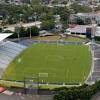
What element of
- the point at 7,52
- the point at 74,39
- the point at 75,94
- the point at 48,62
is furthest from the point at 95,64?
the point at 74,39

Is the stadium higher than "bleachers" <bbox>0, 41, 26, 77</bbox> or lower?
lower

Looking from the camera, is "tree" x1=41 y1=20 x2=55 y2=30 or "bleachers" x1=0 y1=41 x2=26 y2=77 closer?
"bleachers" x1=0 y1=41 x2=26 y2=77

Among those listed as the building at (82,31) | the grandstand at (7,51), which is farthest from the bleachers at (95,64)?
the grandstand at (7,51)

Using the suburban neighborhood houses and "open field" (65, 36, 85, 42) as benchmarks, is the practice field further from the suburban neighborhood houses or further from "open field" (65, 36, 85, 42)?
"open field" (65, 36, 85, 42)

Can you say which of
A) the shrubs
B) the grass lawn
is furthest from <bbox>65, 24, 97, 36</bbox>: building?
the shrubs

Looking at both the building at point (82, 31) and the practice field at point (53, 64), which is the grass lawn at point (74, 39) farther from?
the practice field at point (53, 64)

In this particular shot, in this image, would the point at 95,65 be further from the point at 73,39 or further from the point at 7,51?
the point at 73,39

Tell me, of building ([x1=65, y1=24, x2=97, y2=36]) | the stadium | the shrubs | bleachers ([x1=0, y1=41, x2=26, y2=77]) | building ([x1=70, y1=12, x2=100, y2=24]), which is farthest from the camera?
building ([x1=70, y1=12, x2=100, y2=24])

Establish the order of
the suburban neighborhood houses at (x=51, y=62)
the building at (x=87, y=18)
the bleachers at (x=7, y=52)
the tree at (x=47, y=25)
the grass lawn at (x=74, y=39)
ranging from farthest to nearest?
the building at (x=87, y=18), the tree at (x=47, y=25), the grass lawn at (x=74, y=39), the bleachers at (x=7, y=52), the suburban neighborhood houses at (x=51, y=62)
